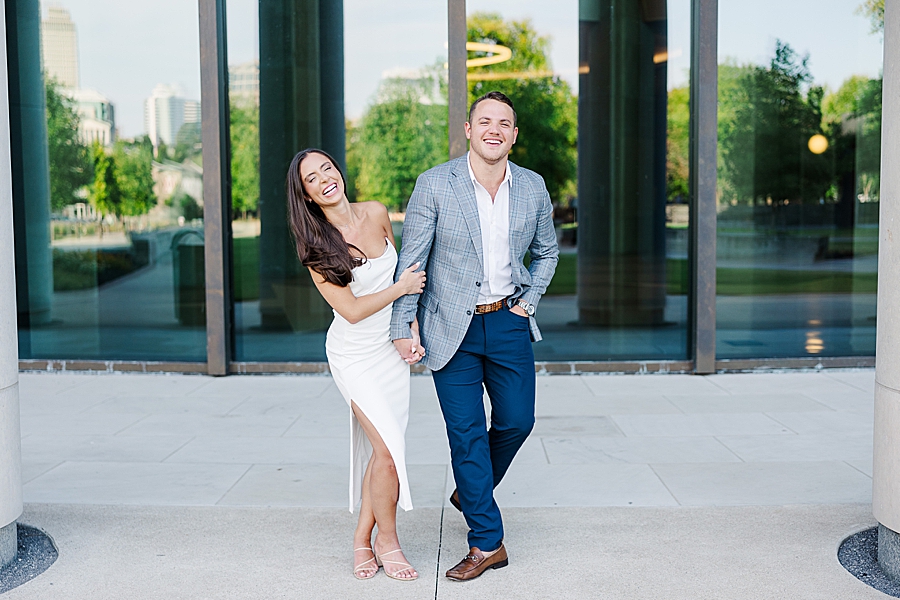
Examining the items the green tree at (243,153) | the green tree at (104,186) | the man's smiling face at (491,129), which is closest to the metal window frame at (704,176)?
the green tree at (243,153)

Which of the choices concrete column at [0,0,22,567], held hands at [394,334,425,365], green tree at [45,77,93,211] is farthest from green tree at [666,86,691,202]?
concrete column at [0,0,22,567]

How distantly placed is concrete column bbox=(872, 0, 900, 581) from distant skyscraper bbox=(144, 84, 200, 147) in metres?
6.03

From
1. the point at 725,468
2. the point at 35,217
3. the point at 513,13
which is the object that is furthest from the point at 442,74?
the point at 725,468

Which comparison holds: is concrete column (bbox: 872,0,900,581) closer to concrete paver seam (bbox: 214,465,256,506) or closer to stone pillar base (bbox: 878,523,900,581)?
stone pillar base (bbox: 878,523,900,581)

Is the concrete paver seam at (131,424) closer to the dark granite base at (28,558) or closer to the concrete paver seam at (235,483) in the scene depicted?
the concrete paver seam at (235,483)

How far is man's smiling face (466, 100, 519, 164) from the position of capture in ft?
11.8

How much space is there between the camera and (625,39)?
322 inches

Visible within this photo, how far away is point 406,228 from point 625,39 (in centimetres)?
512

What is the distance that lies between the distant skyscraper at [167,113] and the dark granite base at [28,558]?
4.67 meters

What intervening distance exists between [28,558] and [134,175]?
16.6 feet

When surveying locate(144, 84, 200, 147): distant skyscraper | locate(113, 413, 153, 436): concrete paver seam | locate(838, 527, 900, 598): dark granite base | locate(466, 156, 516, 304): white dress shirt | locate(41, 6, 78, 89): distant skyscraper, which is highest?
locate(41, 6, 78, 89): distant skyscraper

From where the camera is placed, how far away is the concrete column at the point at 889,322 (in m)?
3.48

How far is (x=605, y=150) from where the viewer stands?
8352mm

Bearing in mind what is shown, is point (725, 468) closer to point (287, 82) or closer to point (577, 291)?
point (577, 291)
